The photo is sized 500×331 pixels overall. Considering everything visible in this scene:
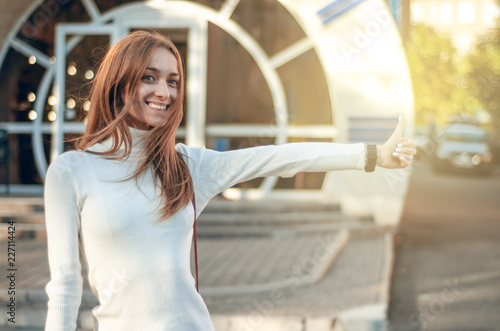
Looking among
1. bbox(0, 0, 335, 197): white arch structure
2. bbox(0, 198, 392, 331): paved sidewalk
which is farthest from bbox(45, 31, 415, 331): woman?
bbox(0, 0, 335, 197): white arch structure

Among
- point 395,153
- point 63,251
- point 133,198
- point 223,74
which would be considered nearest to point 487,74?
point 223,74

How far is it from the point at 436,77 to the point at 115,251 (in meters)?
7.22

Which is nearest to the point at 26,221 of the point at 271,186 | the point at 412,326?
the point at 271,186

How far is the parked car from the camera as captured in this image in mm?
8078

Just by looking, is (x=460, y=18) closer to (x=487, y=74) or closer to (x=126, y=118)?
(x=487, y=74)

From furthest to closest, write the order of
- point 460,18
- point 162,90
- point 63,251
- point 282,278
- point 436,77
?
1. point 436,77
2. point 460,18
3. point 282,278
4. point 162,90
5. point 63,251

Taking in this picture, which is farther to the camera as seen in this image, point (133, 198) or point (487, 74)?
point (487, 74)

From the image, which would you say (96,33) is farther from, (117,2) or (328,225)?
(328,225)

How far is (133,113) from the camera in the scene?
1.96 metres

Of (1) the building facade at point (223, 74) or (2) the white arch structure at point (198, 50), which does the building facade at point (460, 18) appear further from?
(2) the white arch structure at point (198, 50)

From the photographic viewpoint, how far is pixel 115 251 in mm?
1780

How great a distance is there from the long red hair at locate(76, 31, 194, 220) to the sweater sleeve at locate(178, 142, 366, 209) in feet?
0.28

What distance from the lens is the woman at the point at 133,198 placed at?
1777 mm

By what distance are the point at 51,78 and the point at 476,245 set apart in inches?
264
